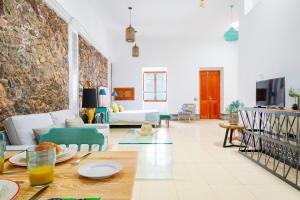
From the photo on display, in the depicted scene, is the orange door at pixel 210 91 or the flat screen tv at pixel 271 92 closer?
the flat screen tv at pixel 271 92

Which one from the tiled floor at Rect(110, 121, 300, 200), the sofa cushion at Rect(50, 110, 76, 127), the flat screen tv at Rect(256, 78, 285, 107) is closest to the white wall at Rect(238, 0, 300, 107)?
the flat screen tv at Rect(256, 78, 285, 107)

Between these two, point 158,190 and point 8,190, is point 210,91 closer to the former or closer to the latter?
point 158,190

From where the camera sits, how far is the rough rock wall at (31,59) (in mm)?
2367

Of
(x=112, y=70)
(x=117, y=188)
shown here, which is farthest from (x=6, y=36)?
(x=112, y=70)

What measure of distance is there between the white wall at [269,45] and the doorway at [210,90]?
4.02 metres

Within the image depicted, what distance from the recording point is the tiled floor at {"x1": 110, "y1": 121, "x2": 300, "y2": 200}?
2.15m

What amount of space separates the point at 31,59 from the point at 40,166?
2.69 meters

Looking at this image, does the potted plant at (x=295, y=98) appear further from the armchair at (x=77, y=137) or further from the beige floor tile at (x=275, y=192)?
the armchair at (x=77, y=137)

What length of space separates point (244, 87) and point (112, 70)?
226 inches

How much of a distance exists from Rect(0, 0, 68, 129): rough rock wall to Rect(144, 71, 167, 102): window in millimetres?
5534

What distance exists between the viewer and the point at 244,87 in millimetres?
4793

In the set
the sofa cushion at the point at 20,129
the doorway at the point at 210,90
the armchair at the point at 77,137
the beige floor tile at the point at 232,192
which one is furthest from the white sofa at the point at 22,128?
the doorway at the point at 210,90

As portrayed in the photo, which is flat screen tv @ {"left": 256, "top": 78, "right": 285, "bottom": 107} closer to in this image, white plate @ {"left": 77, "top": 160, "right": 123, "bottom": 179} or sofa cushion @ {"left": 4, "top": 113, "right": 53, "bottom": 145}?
white plate @ {"left": 77, "top": 160, "right": 123, "bottom": 179}

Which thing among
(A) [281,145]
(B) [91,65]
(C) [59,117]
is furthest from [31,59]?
(A) [281,145]
